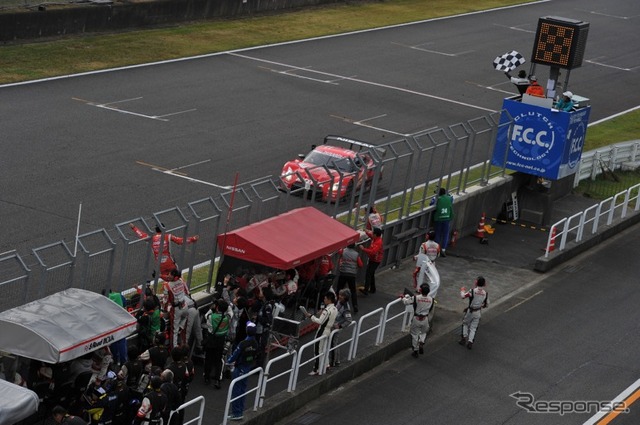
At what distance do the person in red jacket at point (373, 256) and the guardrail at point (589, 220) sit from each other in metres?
4.54

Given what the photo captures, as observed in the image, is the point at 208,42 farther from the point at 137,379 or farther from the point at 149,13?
the point at 137,379

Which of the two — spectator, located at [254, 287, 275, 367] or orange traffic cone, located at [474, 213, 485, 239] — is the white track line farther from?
spectator, located at [254, 287, 275, 367]

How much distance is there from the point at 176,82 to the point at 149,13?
8.52 m

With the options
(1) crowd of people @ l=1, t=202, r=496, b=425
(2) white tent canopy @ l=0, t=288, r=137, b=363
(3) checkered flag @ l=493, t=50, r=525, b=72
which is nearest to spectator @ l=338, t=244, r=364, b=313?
(1) crowd of people @ l=1, t=202, r=496, b=425

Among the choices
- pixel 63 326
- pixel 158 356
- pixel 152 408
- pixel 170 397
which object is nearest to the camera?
pixel 152 408

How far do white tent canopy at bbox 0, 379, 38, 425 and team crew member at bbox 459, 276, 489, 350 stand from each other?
9352 millimetres

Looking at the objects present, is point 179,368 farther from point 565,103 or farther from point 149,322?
point 565,103

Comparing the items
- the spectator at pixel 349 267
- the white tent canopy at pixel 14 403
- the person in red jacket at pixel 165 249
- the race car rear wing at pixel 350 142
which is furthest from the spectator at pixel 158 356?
the race car rear wing at pixel 350 142

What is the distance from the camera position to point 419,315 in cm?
2148

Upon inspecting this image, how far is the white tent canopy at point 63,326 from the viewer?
16.3 m

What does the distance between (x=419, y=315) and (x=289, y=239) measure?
103 inches

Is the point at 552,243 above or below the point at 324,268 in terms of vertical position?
below

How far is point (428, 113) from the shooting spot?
42.8m

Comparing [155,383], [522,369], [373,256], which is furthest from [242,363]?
[373,256]
